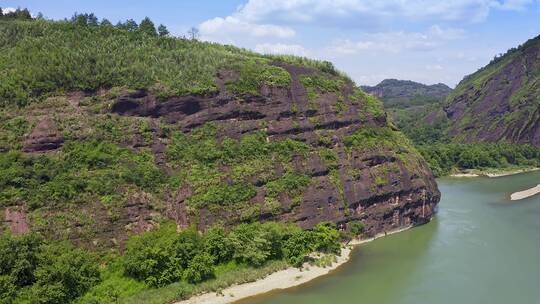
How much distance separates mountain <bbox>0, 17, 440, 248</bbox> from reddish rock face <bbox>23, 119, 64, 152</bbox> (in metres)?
0.13

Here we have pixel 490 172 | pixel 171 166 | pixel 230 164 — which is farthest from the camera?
pixel 490 172

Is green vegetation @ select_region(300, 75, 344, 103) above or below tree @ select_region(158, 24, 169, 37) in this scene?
below

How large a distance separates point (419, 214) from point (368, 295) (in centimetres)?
2594

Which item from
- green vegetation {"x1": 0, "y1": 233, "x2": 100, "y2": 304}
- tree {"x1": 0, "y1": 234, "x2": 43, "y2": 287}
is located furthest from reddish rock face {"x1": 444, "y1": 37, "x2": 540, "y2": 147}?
tree {"x1": 0, "y1": 234, "x2": 43, "y2": 287}

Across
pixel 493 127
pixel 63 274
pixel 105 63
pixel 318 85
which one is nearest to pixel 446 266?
pixel 318 85

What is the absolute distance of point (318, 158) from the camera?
64438 millimetres

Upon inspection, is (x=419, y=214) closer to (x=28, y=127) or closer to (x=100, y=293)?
(x=100, y=293)

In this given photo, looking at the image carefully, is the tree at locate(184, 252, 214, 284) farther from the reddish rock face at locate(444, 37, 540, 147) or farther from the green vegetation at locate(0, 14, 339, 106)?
the reddish rock face at locate(444, 37, 540, 147)

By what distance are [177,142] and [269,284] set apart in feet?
73.3

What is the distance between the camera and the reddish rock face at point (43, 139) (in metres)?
52.4

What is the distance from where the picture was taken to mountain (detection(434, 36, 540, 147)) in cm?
14762

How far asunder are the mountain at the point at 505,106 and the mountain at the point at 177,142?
88.0 m

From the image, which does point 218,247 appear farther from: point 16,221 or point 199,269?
point 16,221

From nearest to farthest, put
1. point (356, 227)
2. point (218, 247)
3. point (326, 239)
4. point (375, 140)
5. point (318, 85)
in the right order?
1. point (218, 247)
2. point (326, 239)
3. point (356, 227)
4. point (375, 140)
5. point (318, 85)
